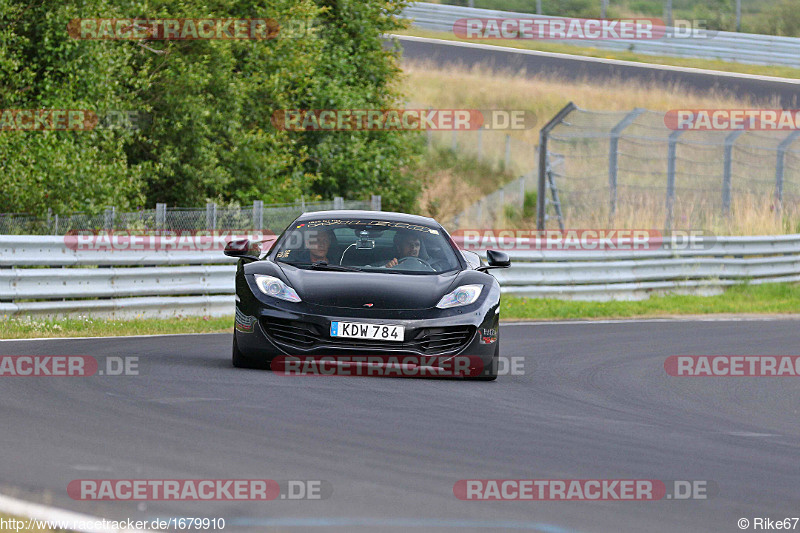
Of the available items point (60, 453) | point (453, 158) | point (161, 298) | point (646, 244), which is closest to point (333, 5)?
point (453, 158)

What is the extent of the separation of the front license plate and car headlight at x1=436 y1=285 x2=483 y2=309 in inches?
17.1

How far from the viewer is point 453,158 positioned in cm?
3553

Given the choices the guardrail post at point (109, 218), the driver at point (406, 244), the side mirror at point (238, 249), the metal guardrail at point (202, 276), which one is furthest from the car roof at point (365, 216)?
the guardrail post at point (109, 218)

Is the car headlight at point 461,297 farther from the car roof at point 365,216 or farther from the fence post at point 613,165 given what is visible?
the fence post at point 613,165

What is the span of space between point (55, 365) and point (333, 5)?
68.1 feet

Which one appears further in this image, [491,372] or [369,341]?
[491,372]

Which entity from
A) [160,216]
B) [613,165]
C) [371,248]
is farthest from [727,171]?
[371,248]

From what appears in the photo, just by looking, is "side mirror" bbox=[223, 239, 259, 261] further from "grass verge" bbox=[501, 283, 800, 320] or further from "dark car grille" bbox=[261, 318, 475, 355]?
"grass verge" bbox=[501, 283, 800, 320]

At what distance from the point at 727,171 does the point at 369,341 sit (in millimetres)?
16832

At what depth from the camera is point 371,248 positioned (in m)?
10.5

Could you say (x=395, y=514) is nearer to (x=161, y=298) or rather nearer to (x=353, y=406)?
(x=353, y=406)

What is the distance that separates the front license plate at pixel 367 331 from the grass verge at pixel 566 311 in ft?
13.6

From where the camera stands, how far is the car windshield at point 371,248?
33.7 ft

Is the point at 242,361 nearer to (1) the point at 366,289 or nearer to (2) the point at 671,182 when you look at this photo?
(1) the point at 366,289
